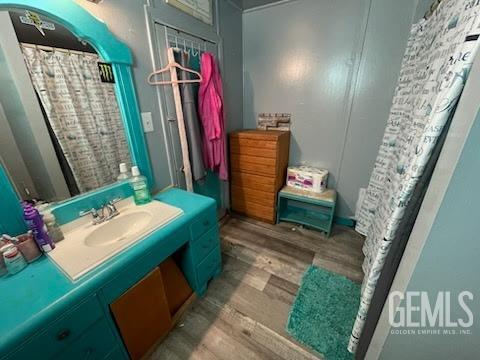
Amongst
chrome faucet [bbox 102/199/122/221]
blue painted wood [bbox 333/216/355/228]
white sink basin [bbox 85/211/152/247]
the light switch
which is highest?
the light switch

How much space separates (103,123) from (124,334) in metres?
1.13

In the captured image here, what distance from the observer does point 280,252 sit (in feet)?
6.29

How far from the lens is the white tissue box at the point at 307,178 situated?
2.07 meters

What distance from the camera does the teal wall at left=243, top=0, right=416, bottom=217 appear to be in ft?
5.48

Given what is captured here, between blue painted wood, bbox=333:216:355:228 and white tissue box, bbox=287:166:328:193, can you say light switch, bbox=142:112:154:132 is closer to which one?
white tissue box, bbox=287:166:328:193

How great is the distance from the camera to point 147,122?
4.58 ft

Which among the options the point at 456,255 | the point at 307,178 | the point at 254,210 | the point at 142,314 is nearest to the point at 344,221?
the point at 307,178

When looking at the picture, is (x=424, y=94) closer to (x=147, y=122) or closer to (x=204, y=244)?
(x=204, y=244)

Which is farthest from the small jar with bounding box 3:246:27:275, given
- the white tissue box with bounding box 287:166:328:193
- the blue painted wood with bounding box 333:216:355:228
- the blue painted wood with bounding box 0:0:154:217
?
the blue painted wood with bounding box 333:216:355:228

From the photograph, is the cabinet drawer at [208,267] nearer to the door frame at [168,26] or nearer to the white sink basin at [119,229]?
the white sink basin at [119,229]

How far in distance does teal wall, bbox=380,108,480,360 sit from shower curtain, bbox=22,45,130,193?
1530 mm

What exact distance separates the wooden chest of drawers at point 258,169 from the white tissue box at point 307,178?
0.38 ft

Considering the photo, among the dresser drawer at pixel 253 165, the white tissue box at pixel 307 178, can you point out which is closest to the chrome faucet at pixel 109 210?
the dresser drawer at pixel 253 165

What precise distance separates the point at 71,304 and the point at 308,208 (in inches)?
88.1
